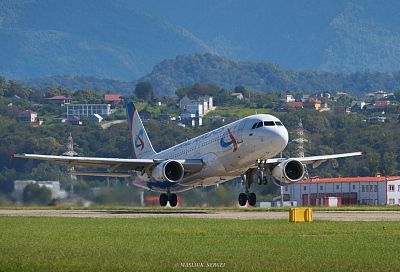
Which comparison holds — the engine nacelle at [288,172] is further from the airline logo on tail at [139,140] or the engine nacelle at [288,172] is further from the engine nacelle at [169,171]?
the airline logo on tail at [139,140]

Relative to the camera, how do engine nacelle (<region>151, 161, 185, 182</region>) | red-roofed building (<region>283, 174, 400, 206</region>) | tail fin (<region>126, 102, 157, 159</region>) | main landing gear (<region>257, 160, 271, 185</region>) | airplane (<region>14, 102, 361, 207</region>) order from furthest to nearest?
red-roofed building (<region>283, 174, 400, 206</region>) → tail fin (<region>126, 102, 157, 159</region>) → engine nacelle (<region>151, 161, 185, 182</region>) → airplane (<region>14, 102, 361, 207</region>) → main landing gear (<region>257, 160, 271, 185</region>)

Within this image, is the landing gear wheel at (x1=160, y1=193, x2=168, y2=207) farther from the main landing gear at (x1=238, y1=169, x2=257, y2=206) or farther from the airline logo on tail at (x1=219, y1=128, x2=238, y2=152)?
the airline logo on tail at (x1=219, y1=128, x2=238, y2=152)

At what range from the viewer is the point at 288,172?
72.8 metres

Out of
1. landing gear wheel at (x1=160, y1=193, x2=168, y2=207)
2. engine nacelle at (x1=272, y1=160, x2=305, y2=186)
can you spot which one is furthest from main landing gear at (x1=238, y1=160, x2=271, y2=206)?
landing gear wheel at (x1=160, y1=193, x2=168, y2=207)

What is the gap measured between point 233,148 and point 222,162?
176cm

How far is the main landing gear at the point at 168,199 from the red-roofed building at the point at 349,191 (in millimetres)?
36348

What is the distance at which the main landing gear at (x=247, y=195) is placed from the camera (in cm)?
7369

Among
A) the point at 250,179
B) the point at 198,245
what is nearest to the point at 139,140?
the point at 250,179

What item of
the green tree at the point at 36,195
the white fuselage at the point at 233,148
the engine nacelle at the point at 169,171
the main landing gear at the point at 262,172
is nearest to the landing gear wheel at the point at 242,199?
the white fuselage at the point at 233,148

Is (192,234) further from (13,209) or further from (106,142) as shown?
(106,142)

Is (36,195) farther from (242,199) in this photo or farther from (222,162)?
(222,162)

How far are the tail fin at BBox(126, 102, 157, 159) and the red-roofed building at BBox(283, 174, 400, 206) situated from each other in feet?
84.1

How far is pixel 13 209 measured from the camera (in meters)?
80.8

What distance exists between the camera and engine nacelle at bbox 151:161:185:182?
239 feet
